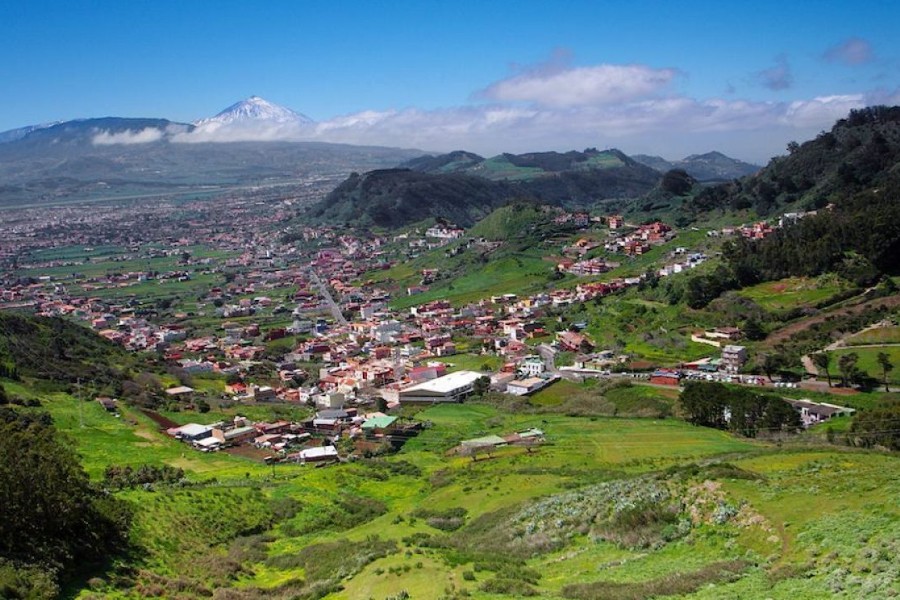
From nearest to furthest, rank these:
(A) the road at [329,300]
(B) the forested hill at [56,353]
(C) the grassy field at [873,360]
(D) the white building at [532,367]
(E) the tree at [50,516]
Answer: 1. (E) the tree at [50,516]
2. (C) the grassy field at [873,360]
3. (B) the forested hill at [56,353]
4. (D) the white building at [532,367]
5. (A) the road at [329,300]

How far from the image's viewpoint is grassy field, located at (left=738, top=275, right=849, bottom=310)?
51153 mm

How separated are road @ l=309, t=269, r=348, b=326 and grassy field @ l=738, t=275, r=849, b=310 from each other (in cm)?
3780

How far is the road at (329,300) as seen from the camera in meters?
78.2

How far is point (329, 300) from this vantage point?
8894 cm

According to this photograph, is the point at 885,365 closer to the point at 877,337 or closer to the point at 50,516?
the point at 877,337

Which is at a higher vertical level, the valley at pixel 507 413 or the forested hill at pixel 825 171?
the forested hill at pixel 825 171

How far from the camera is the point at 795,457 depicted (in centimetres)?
2356

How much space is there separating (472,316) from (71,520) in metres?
54.5

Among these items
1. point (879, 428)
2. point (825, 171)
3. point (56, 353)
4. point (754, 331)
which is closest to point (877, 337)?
point (754, 331)

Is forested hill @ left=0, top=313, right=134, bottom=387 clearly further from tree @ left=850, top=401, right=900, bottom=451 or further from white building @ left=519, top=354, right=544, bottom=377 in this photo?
tree @ left=850, top=401, right=900, bottom=451

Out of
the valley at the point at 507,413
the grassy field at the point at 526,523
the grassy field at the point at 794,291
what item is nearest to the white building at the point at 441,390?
the valley at the point at 507,413

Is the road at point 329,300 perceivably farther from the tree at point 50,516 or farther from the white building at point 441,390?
the tree at point 50,516

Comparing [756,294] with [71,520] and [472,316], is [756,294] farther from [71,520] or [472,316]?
[71,520]

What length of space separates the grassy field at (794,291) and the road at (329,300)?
37.8m
